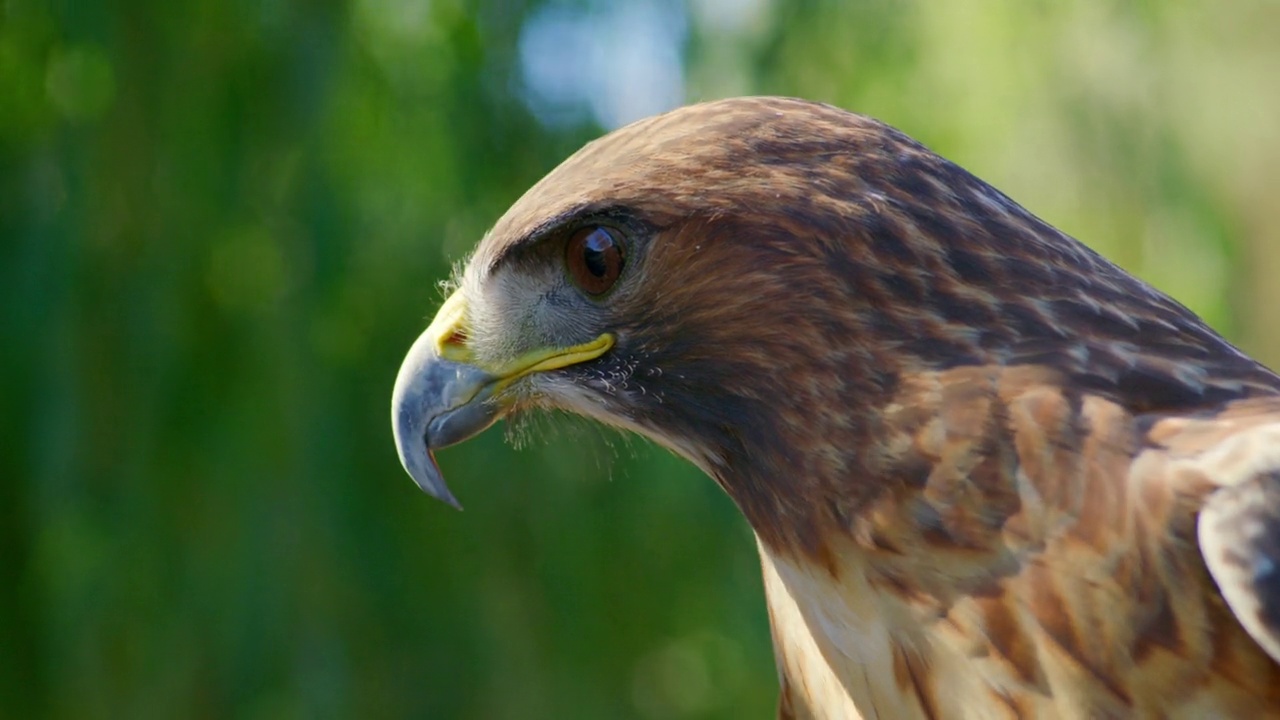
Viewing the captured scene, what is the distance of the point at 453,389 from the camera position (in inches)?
79.0

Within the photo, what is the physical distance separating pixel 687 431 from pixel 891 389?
1.14 feet

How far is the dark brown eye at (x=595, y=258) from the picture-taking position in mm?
1893

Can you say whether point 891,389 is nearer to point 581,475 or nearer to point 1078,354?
point 1078,354

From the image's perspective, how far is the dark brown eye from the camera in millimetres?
1893

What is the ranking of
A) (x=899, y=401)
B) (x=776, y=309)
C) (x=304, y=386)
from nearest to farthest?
1. (x=899, y=401)
2. (x=776, y=309)
3. (x=304, y=386)

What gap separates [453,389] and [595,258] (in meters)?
0.29

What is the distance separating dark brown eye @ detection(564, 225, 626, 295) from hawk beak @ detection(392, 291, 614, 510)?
84 millimetres

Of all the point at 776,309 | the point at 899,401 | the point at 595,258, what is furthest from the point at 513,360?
the point at 899,401

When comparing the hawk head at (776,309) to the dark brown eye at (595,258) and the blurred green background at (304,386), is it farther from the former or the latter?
the blurred green background at (304,386)

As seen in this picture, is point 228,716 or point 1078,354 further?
point 228,716

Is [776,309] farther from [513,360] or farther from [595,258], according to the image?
[513,360]

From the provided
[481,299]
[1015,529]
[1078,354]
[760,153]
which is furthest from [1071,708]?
[481,299]

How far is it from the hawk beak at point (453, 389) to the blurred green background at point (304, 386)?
5.58ft

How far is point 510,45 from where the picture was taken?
14.4ft
